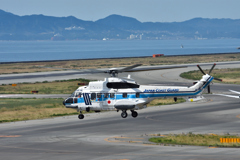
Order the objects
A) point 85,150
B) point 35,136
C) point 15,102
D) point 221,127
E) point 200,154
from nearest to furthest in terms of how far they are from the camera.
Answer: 1. point 200,154
2. point 85,150
3. point 35,136
4. point 221,127
5. point 15,102

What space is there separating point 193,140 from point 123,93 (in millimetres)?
11402

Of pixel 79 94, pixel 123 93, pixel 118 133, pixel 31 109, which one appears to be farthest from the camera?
pixel 31 109

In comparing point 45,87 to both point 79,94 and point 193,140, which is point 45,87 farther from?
point 193,140

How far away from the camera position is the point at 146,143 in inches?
1548

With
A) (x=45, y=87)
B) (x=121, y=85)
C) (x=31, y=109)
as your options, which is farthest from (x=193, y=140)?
(x=45, y=87)

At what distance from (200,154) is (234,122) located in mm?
19032

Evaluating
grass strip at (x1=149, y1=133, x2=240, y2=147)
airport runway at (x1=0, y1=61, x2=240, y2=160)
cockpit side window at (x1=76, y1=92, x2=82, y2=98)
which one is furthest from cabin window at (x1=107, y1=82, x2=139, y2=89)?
grass strip at (x1=149, y1=133, x2=240, y2=147)

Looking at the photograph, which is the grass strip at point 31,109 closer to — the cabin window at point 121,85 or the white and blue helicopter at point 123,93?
the white and blue helicopter at point 123,93

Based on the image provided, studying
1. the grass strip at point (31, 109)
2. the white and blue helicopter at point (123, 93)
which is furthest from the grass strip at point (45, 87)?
the white and blue helicopter at point (123, 93)

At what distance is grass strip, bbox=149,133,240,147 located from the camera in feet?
126

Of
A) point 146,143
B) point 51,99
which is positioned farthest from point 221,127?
point 51,99

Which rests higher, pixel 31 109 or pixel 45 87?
pixel 45 87

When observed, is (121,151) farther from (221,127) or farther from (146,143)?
(221,127)

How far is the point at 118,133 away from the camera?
45.4 m
